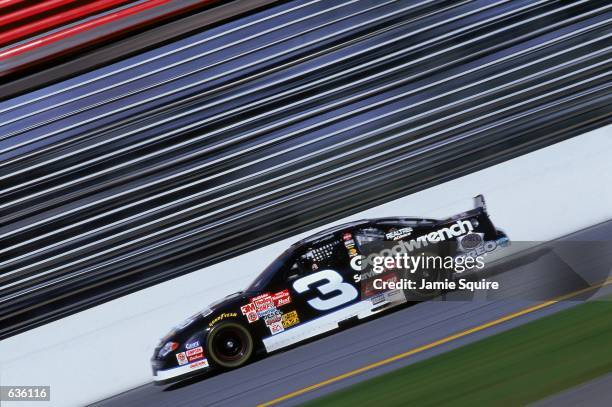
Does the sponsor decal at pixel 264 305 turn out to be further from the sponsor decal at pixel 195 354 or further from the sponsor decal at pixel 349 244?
the sponsor decal at pixel 349 244

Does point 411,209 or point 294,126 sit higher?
point 294,126

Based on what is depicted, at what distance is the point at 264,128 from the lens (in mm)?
10016

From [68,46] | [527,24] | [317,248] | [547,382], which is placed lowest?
[547,382]

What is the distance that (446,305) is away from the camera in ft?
25.5

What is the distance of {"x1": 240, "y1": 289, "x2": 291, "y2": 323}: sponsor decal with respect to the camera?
316 inches

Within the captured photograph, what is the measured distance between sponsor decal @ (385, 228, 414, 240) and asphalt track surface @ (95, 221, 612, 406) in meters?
0.70

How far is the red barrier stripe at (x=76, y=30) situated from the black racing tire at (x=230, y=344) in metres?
3.95

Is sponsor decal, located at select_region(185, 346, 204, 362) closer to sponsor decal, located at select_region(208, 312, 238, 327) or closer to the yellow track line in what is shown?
sponsor decal, located at select_region(208, 312, 238, 327)

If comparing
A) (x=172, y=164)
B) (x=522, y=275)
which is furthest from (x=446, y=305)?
(x=172, y=164)

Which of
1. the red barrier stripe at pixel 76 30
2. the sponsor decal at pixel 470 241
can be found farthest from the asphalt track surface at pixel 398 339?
the red barrier stripe at pixel 76 30

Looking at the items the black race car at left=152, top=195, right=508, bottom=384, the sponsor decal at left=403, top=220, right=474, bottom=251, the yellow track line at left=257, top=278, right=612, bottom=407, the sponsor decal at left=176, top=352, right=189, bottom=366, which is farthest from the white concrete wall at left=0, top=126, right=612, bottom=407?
the yellow track line at left=257, top=278, right=612, bottom=407

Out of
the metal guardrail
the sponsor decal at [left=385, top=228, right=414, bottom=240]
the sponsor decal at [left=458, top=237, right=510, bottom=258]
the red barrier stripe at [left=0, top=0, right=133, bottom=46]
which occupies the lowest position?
the sponsor decal at [left=458, top=237, right=510, bottom=258]

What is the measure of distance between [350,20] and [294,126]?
145cm

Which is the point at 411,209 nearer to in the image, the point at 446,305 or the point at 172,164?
the point at 446,305
